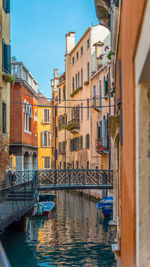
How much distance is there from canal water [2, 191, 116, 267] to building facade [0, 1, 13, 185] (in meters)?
3.10

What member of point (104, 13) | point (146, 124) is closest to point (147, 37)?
point (146, 124)

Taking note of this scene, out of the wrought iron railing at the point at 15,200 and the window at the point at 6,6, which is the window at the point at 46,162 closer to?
the wrought iron railing at the point at 15,200

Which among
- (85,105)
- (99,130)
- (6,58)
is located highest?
(85,105)

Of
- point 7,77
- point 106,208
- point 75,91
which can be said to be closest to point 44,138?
point 75,91

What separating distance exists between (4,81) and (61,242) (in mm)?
7772

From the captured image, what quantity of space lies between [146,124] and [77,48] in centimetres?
3776

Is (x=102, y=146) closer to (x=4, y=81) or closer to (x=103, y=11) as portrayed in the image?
(x=4, y=81)

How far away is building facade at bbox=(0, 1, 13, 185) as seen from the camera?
58.3ft

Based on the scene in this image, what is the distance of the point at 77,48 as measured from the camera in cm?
3919

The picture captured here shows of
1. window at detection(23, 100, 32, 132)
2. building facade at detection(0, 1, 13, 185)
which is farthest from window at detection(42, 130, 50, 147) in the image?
building facade at detection(0, 1, 13, 185)

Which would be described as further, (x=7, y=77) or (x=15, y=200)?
(x=7, y=77)

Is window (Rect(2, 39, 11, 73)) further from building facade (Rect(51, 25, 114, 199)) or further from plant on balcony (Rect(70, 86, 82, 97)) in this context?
plant on balcony (Rect(70, 86, 82, 97))

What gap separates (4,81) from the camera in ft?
61.0

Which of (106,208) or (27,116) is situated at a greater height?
(27,116)
